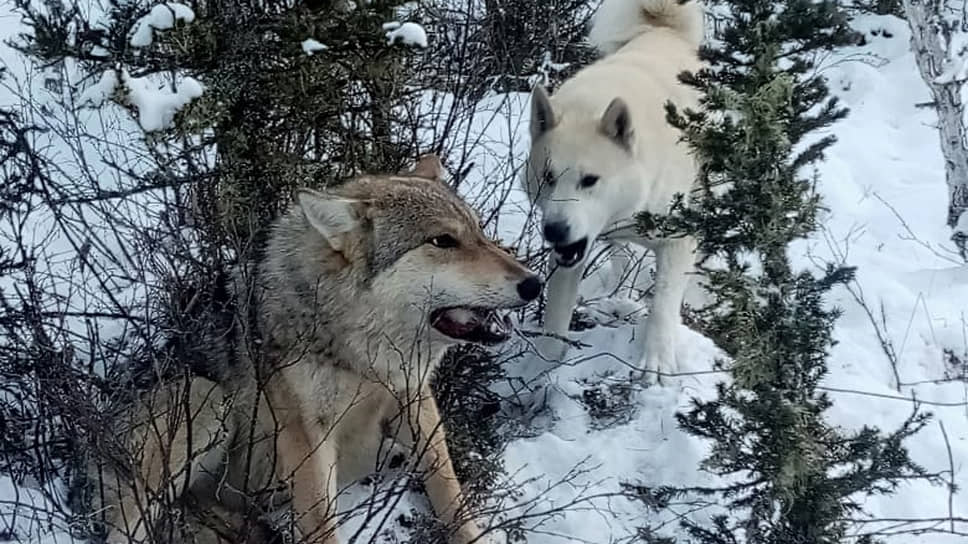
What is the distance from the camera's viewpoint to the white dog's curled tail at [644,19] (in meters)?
6.20

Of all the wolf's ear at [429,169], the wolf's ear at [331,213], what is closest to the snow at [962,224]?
the wolf's ear at [429,169]

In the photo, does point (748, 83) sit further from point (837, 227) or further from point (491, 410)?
point (837, 227)

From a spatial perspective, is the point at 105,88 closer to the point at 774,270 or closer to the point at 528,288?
the point at 528,288

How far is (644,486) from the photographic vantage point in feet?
14.0

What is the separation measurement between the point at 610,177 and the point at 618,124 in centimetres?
25

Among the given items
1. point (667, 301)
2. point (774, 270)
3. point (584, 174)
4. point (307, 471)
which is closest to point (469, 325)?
point (307, 471)

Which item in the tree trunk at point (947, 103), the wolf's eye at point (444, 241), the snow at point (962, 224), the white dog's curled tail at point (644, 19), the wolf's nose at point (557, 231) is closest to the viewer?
the wolf's eye at point (444, 241)

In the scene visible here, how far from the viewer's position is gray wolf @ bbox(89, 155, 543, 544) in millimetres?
3473

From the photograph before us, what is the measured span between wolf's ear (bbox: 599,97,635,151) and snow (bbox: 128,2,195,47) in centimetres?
191

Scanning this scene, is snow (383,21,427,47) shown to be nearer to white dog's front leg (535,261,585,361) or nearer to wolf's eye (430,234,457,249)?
wolf's eye (430,234,457,249)

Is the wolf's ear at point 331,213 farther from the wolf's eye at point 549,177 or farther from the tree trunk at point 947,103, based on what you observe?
the tree trunk at point 947,103

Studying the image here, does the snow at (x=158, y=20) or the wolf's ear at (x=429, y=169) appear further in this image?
the wolf's ear at (x=429, y=169)

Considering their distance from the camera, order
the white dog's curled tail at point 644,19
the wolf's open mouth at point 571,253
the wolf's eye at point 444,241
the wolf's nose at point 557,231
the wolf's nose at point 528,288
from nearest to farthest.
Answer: the wolf's nose at point 528,288
the wolf's eye at point 444,241
the wolf's nose at point 557,231
the wolf's open mouth at point 571,253
the white dog's curled tail at point 644,19

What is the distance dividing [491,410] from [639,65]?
2042mm
